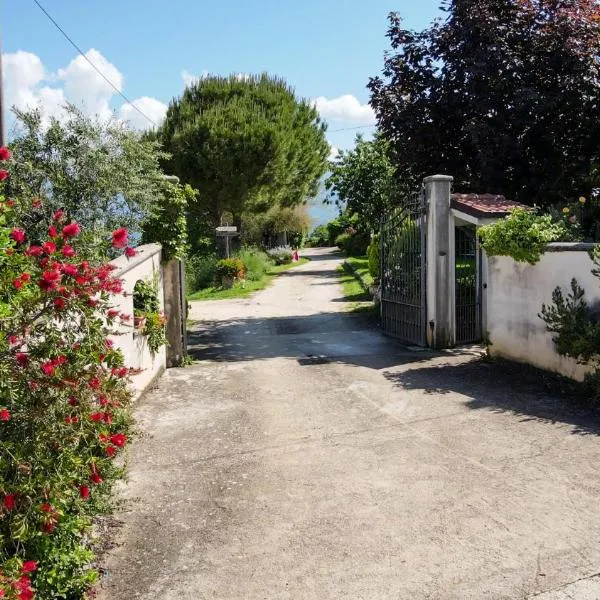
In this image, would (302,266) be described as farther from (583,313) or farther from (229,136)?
(583,313)

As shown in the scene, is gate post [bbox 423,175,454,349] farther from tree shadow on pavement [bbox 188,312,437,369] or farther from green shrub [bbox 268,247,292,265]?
green shrub [bbox 268,247,292,265]

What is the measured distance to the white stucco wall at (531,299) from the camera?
7875 millimetres

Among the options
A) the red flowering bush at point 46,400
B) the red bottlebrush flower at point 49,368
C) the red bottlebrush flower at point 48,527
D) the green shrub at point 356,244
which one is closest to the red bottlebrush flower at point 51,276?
the red flowering bush at point 46,400

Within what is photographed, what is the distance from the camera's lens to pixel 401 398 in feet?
25.8

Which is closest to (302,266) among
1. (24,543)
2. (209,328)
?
(209,328)

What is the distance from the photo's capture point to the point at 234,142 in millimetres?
28031

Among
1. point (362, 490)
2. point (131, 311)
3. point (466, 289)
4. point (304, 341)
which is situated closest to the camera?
point (362, 490)

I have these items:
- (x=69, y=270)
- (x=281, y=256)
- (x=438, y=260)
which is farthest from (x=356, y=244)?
(x=69, y=270)

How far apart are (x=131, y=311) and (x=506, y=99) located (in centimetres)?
872

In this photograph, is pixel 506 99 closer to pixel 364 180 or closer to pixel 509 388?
pixel 509 388

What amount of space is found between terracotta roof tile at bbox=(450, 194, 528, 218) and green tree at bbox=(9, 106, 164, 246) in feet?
16.8

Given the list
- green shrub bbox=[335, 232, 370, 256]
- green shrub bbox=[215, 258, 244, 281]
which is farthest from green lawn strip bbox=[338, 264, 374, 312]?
green shrub bbox=[335, 232, 370, 256]

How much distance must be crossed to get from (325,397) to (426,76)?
8.32 m

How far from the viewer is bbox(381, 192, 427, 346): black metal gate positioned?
11259mm
